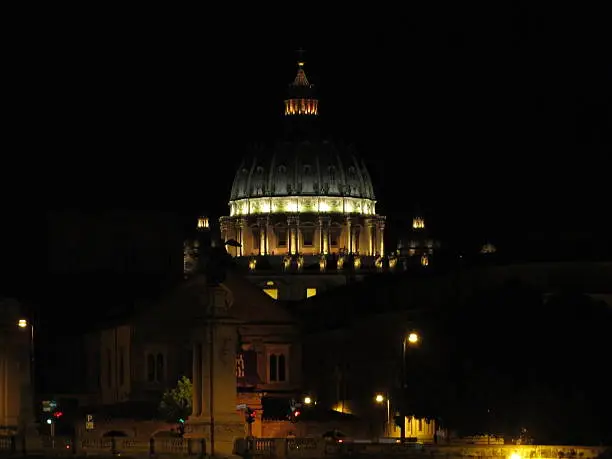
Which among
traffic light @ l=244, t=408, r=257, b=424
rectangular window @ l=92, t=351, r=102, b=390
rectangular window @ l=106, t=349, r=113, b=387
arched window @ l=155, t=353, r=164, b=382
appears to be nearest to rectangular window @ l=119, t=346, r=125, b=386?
rectangular window @ l=106, t=349, r=113, b=387

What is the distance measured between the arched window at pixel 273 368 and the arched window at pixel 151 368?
19.1 ft

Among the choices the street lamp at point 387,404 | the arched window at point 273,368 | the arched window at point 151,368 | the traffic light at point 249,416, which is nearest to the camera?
the traffic light at point 249,416

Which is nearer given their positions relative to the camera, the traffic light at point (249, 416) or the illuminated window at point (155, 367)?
the traffic light at point (249, 416)

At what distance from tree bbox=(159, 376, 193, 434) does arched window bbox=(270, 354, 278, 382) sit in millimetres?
20956

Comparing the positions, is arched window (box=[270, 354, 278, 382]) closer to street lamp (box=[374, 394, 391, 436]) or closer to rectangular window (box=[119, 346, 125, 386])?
rectangular window (box=[119, 346, 125, 386])

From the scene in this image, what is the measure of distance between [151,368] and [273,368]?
6.26 metres

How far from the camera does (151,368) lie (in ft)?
458

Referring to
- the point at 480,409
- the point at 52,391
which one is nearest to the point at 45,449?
the point at 480,409

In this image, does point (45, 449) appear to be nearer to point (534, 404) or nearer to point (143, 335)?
point (534, 404)

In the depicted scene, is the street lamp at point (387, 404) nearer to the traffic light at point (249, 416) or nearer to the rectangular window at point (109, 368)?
the traffic light at point (249, 416)

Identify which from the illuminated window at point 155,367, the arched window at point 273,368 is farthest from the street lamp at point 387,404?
the illuminated window at point 155,367

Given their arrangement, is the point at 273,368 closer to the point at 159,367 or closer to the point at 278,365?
the point at 278,365

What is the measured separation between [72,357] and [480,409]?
218 ft

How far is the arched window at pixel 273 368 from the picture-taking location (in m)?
142
